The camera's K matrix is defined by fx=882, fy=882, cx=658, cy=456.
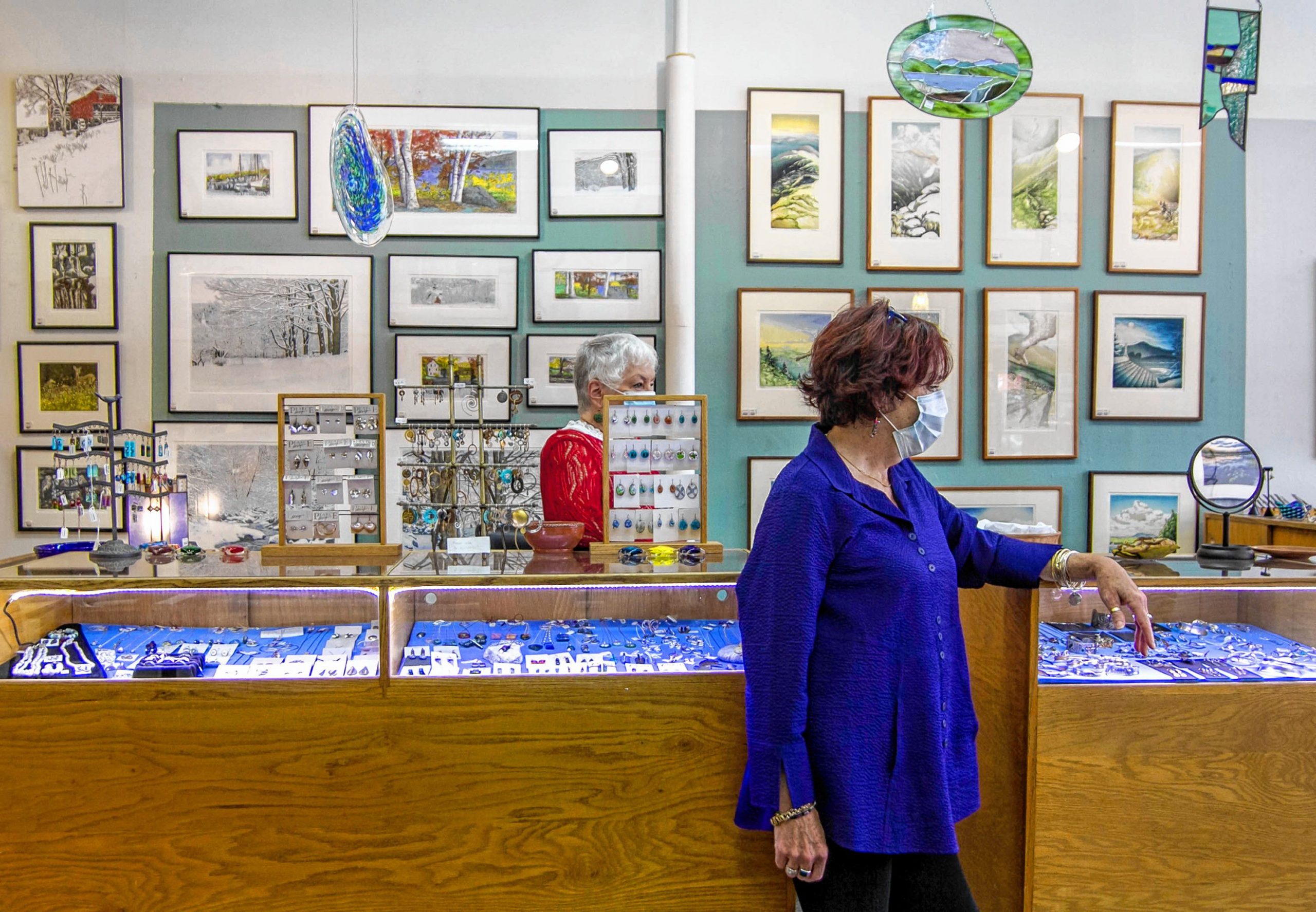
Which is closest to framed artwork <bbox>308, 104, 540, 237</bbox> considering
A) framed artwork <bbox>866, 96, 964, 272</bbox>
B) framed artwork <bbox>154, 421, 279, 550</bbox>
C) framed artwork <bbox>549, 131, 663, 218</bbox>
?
framed artwork <bbox>549, 131, 663, 218</bbox>

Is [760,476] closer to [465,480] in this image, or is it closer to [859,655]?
[465,480]

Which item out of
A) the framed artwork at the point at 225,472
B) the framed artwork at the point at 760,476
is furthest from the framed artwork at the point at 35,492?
the framed artwork at the point at 760,476

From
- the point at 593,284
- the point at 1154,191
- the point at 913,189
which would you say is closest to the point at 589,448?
the point at 593,284

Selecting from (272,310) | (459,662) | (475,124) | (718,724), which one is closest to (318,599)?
(459,662)

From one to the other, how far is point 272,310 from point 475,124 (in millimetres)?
1404

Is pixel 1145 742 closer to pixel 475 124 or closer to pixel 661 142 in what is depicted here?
pixel 661 142

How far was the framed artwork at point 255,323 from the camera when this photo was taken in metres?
4.48

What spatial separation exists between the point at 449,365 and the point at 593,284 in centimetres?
86

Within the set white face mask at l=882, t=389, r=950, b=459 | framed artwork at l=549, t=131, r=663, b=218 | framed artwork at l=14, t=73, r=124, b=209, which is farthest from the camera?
framed artwork at l=549, t=131, r=663, b=218

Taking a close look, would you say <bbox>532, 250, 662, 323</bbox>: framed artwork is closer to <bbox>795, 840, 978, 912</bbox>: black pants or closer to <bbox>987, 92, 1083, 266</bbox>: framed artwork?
<bbox>987, 92, 1083, 266</bbox>: framed artwork

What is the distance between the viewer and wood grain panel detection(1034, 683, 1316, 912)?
2.33 meters

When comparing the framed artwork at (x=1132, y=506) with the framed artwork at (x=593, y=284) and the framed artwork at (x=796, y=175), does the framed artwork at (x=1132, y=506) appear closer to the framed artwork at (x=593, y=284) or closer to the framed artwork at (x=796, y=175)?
the framed artwork at (x=796, y=175)

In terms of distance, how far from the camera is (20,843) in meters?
2.29

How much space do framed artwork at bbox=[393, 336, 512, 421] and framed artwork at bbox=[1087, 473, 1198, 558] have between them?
320 centimetres
